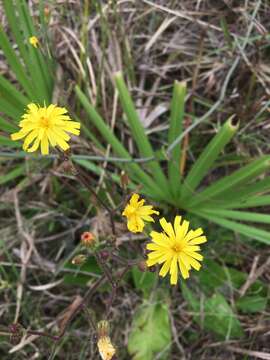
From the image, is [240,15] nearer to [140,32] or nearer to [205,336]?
[140,32]

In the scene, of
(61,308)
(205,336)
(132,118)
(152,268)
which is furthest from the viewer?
(61,308)

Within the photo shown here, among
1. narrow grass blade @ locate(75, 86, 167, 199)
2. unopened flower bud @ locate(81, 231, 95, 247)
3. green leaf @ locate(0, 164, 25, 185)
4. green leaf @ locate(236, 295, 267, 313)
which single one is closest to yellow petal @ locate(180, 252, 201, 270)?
unopened flower bud @ locate(81, 231, 95, 247)

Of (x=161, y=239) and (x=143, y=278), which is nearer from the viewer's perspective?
(x=161, y=239)

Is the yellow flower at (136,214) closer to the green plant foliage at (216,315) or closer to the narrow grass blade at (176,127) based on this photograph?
the narrow grass blade at (176,127)

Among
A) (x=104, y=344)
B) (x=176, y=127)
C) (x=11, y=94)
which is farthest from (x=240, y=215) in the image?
(x=11, y=94)

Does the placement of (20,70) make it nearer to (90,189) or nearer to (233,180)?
(90,189)

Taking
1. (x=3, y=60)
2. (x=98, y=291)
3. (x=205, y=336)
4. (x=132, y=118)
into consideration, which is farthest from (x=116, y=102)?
(x=205, y=336)
